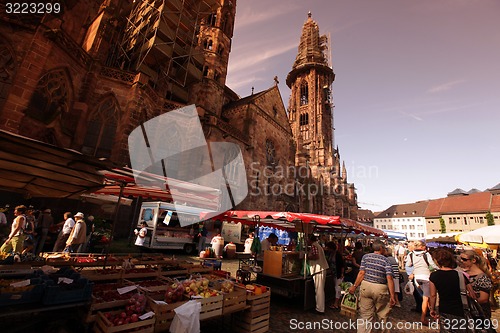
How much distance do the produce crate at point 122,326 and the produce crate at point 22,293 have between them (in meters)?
0.86

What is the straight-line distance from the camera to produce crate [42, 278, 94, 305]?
3201mm

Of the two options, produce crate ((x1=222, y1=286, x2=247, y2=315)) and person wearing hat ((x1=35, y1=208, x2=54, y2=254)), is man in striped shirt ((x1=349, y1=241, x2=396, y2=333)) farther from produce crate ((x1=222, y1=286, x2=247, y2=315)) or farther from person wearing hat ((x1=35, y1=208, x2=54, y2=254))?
person wearing hat ((x1=35, y1=208, x2=54, y2=254))

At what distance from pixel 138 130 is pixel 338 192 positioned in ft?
132

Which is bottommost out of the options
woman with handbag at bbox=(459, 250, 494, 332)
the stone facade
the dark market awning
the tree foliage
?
woman with handbag at bbox=(459, 250, 494, 332)

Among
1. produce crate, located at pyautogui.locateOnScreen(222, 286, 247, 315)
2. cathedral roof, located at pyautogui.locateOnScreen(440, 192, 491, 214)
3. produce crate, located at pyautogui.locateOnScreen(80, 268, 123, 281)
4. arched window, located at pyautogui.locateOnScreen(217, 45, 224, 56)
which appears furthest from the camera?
cathedral roof, located at pyautogui.locateOnScreen(440, 192, 491, 214)

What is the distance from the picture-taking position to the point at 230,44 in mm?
26812

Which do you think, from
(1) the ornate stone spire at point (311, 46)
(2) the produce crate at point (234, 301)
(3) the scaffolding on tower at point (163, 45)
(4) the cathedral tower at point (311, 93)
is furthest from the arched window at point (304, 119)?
(2) the produce crate at point (234, 301)

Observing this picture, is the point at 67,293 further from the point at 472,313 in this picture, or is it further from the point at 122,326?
the point at 472,313

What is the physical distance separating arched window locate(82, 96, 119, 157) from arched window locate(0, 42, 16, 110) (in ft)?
12.2

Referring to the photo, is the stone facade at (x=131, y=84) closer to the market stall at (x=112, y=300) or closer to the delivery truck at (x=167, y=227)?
the delivery truck at (x=167, y=227)

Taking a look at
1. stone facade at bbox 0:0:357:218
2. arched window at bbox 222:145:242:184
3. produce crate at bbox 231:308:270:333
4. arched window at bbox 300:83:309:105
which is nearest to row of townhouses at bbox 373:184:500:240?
stone facade at bbox 0:0:357:218

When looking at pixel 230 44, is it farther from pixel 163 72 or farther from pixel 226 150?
pixel 226 150

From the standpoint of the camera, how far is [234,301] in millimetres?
4453

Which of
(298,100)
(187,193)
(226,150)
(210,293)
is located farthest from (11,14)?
(298,100)
